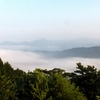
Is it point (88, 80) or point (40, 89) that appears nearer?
point (40, 89)

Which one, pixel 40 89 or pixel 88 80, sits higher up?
pixel 88 80

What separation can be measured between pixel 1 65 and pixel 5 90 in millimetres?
16511

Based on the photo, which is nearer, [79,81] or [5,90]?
[5,90]

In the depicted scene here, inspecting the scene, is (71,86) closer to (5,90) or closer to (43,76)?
(43,76)

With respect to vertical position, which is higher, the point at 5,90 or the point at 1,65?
the point at 1,65

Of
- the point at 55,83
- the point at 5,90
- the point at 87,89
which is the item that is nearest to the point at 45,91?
the point at 55,83

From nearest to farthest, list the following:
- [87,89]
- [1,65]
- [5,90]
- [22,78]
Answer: [5,90], [22,78], [87,89], [1,65]

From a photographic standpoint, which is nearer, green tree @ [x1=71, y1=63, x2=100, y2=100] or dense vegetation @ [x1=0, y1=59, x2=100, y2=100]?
dense vegetation @ [x1=0, y1=59, x2=100, y2=100]

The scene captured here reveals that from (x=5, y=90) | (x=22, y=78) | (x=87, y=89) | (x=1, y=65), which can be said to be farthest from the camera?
(x=1, y=65)

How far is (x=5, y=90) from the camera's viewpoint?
2580 centimetres

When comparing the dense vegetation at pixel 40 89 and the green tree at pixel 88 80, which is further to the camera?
the green tree at pixel 88 80

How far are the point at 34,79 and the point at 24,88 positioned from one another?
1066 mm

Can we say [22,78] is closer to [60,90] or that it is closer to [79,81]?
[60,90]

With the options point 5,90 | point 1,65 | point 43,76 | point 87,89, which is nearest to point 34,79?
point 43,76
